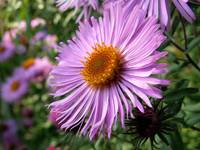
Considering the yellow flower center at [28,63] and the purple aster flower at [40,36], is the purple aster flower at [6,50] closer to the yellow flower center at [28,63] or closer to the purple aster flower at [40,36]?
the yellow flower center at [28,63]

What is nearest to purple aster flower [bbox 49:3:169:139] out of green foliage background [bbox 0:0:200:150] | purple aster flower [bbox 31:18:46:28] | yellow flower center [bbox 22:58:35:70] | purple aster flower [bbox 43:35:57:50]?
green foliage background [bbox 0:0:200:150]

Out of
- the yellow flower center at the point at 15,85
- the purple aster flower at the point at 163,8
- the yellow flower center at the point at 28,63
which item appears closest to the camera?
the purple aster flower at the point at 163,8

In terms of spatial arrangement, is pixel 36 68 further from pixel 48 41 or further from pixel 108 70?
pixel 108 70

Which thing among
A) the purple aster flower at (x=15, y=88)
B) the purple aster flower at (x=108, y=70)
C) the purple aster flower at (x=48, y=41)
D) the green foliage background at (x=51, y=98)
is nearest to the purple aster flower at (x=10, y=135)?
the green foliage background at (x=51, y=98)

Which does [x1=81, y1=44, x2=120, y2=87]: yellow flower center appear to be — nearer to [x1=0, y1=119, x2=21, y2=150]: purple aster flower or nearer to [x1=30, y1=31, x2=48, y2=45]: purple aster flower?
[x1=30, y1=31, x2=48, y2=45]: purple aster flower

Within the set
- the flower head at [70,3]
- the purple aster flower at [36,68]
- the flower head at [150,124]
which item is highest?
the purple aster flower at [36,68]

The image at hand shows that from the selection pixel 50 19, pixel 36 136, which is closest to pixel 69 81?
pixel 50 19
